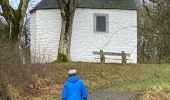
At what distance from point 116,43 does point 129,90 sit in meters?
18.1

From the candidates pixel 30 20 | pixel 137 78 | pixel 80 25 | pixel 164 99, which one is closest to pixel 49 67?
pixel 137 78

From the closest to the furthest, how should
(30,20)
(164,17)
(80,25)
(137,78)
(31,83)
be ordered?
1. (164,17)
2. (31,83)
3. (137,78)
4. (80,25)
5. (30,20)

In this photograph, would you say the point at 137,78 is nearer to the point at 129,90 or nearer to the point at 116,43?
the point at 129,90

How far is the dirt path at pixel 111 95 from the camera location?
778 inches

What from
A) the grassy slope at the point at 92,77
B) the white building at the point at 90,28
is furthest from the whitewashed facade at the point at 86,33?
the grassy slope at the point at 92,77

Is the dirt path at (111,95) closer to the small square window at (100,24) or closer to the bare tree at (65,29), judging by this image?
the bare tree at (65,29)

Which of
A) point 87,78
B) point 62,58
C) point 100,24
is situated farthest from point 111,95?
point 100,24

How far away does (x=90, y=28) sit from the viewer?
3988cm

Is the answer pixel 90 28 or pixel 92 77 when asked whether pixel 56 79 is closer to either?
pixel 92 77

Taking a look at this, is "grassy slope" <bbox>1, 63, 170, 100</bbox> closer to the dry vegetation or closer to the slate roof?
the dry vegetation

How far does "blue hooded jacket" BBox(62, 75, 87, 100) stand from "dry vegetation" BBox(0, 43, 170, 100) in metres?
2.12

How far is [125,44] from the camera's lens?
132 feet

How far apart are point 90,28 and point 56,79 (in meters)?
16.2

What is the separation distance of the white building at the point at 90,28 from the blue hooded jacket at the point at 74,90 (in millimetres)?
25253
